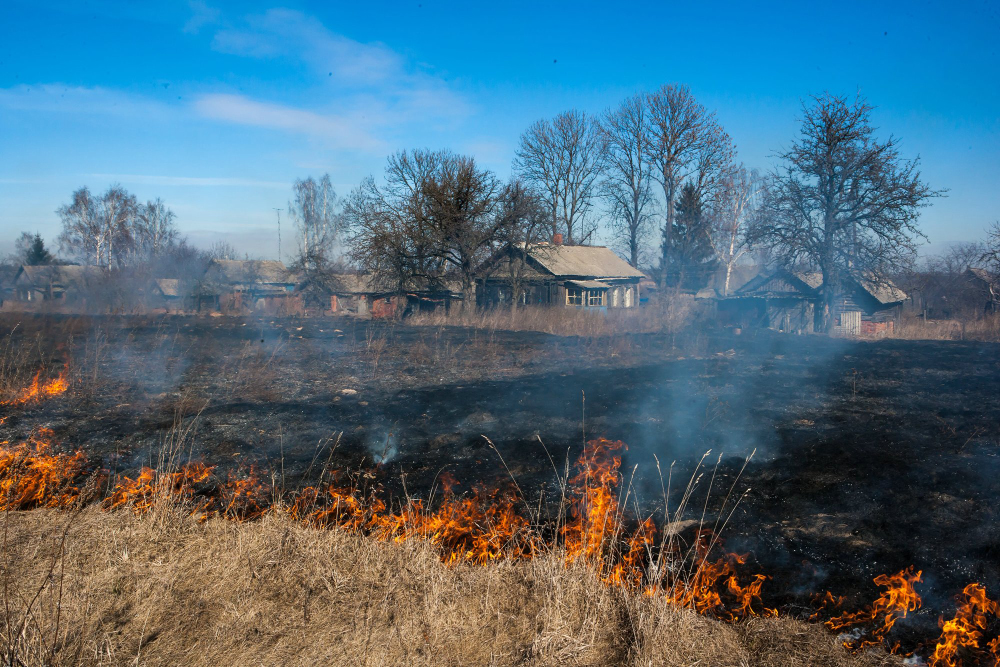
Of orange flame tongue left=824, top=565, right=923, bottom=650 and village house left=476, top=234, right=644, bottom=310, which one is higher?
village house left=476, top=234, right=644, bottom=310

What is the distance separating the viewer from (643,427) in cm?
699

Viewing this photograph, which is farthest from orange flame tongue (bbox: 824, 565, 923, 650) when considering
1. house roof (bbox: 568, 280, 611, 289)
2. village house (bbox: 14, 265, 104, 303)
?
village house (bbox: 14, 265, 104, 303)

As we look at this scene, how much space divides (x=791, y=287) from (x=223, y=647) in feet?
99.5

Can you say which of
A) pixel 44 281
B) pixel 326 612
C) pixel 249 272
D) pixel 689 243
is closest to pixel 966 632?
pixel 326 612

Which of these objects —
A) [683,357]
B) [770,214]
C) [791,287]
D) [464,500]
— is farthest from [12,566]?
[791,287]

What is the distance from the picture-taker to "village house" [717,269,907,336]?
82.1ft

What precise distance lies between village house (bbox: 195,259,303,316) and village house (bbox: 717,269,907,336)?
2343 centimetres

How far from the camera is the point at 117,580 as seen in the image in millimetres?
3168

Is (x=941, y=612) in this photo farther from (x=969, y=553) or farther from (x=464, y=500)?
(x=464, y=500)

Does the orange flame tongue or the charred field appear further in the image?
the charred field

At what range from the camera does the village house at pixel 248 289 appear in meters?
31.7

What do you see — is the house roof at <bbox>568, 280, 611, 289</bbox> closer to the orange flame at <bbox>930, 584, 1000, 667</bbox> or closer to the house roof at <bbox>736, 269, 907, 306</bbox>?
the house roof at <bbox>736, 269, 907, 306</bbox>

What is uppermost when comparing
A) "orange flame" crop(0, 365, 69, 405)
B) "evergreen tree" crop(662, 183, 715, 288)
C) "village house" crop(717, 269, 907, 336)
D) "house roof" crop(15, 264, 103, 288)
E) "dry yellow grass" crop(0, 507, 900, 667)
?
"evergreen tree" crop(662, 183, 715, 288)

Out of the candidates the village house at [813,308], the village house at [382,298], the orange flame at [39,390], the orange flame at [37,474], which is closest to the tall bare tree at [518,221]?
the village house at [382,298]
